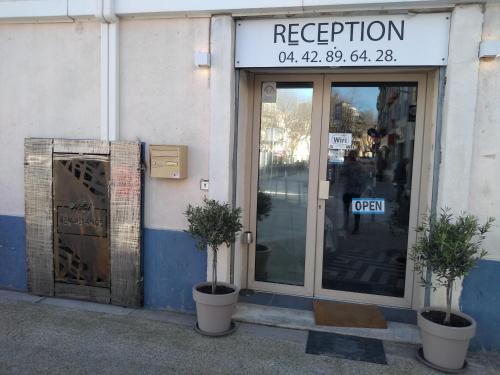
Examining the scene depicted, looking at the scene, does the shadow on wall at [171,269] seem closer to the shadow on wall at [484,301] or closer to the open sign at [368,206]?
the open sign at [368,206]

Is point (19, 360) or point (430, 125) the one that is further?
point (430, 125)

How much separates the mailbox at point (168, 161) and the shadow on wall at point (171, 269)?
2.02 ft

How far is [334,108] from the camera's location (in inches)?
179

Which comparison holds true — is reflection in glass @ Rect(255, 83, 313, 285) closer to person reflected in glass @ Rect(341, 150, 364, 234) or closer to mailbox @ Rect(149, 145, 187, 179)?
person reflected in glass @ Rect(341, 150, 364, 234)

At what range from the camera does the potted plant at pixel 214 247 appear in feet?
12.6

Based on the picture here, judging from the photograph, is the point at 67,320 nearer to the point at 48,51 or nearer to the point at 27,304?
the point at 27,304

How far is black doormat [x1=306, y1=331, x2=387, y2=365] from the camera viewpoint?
11.8 ft

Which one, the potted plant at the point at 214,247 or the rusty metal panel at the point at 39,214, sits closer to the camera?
the potted plant at the point at 214,247

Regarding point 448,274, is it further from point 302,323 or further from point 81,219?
point 81,219

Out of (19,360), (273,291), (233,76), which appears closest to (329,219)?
(273,291)

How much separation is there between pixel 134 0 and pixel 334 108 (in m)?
2.26

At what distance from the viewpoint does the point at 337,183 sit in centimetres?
461

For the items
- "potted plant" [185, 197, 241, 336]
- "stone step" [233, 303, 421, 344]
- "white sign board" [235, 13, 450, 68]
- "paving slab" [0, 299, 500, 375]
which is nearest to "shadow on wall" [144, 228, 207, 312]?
"paving slab" [0, 299, 500, 375]

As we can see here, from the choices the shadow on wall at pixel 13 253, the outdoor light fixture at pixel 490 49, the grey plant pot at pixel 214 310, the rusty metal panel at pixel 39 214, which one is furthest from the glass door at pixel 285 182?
the shadow on wall at pixel 13 253
